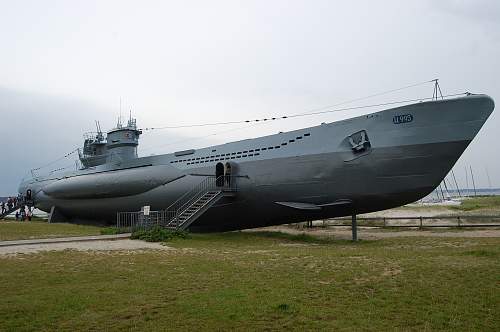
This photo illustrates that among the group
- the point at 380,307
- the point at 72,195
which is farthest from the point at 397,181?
the point at 72,195

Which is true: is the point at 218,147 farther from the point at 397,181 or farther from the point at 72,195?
the point at 72,195

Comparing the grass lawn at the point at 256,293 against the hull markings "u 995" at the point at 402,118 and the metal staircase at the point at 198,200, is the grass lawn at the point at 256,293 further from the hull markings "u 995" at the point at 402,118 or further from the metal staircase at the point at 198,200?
the metal staircase at the point at 198,200

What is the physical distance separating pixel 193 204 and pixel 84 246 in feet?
20.6

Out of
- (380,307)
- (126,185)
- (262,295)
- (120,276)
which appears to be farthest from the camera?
(126,185)

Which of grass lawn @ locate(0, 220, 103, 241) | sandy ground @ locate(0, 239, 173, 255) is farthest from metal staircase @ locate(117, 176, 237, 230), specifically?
sandy ground @ locate(0, 239, 173, 255)

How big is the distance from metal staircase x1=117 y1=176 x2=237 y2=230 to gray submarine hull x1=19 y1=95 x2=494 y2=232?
1.44 feet

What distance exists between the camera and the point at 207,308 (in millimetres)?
7324

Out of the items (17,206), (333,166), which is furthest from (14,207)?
(333,166)

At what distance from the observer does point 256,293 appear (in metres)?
8.20

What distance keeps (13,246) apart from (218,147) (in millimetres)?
11368

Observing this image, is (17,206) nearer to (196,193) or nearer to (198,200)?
(196,193)

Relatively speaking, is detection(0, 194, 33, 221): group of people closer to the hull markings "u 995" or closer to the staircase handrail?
the staircase handrail

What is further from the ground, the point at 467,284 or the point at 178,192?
the point at 178,192

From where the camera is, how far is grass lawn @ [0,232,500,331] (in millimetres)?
6668
